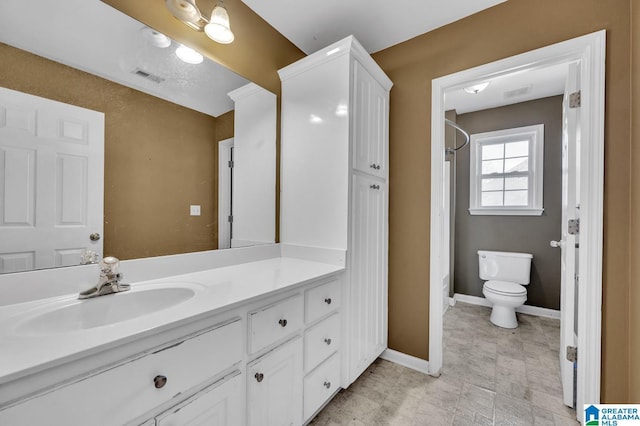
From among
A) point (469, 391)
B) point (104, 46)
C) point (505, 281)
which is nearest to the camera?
point (104, 46)

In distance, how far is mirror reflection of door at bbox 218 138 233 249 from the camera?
1553mm

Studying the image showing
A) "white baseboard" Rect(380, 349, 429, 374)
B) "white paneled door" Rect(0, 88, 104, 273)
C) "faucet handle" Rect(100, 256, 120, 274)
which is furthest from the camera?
"white baseboard" Rect(380, 349, 429, 374)

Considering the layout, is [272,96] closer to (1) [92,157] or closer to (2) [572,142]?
(1) [92,157]

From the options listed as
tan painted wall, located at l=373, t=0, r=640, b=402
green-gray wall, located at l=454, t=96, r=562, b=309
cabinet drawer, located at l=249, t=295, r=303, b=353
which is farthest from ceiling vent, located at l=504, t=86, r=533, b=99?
cabinet drawer, located at l=249, t=295, r=303, b=353

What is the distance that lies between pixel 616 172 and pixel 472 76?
3.14 feet

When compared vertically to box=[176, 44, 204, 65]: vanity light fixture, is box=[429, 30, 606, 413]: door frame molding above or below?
below

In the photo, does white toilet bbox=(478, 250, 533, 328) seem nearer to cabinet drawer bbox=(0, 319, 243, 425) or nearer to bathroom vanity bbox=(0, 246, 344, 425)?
bathroom vanity bbox=(0, 246, 344, 425)

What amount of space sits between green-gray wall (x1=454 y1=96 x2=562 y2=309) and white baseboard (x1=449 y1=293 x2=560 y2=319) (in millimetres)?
44

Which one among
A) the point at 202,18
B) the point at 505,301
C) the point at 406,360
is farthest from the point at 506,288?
the point at 202,18

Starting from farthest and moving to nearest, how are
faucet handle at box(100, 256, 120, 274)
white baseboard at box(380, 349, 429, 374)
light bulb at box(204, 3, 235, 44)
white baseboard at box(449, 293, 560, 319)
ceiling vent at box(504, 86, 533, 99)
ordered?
white baseboard at box(449, 293, 560, 319) < ceiling vent at box(504, 86, 533, 99) < white baseboard at box(380, 349, 429, 374) < light bulb at box(204, 3, 235, 44) < faucet handle at box(100, 256, 120, 274)

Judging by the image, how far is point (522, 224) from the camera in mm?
3047

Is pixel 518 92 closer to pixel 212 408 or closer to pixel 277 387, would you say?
pixel 277 387

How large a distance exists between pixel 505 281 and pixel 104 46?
151 inches

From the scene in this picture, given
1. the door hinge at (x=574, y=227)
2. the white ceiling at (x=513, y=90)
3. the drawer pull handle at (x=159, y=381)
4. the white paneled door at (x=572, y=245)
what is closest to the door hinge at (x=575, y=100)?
the white paneled door at (x=572, y=245)
